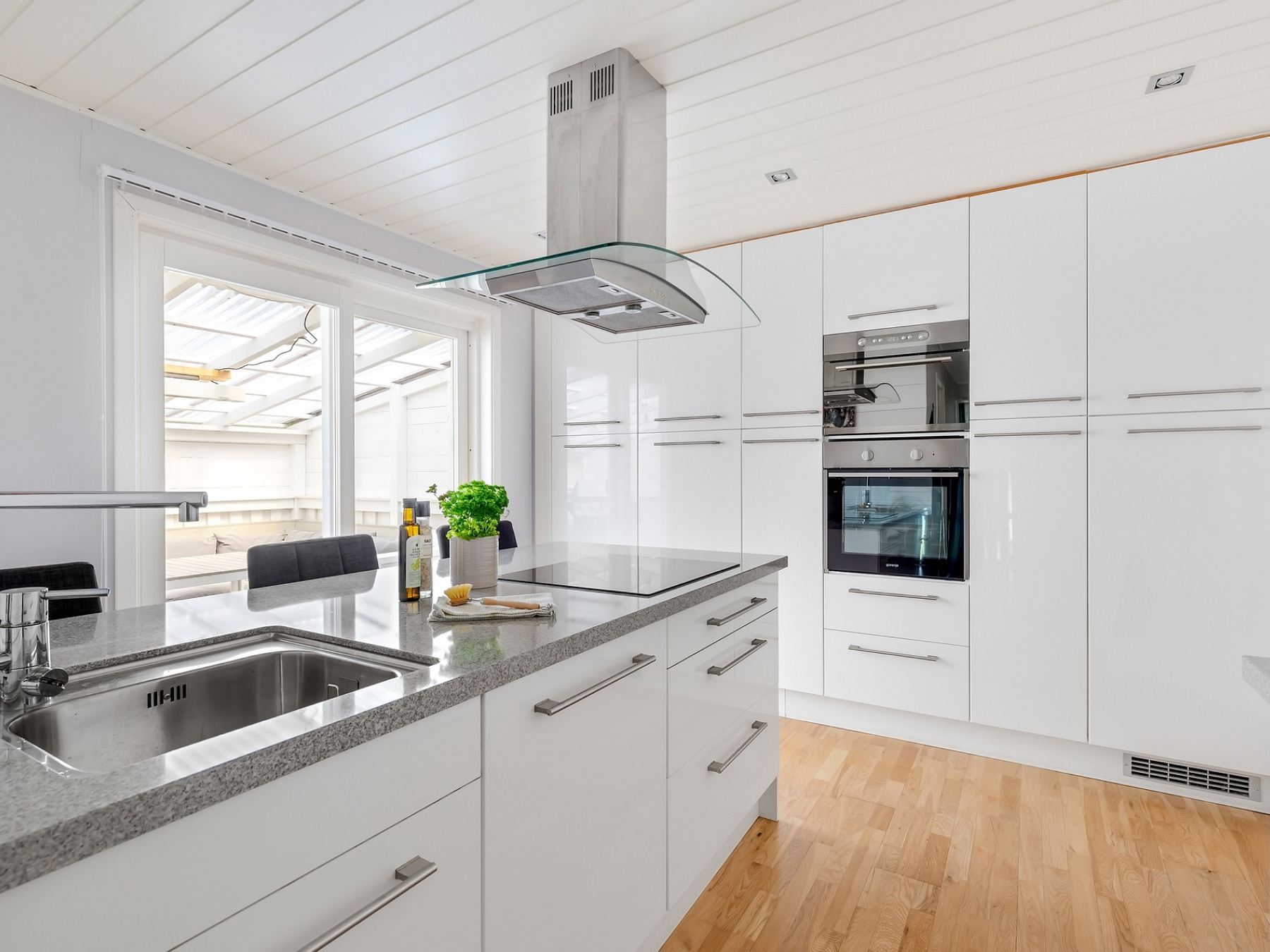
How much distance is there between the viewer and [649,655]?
1485mm

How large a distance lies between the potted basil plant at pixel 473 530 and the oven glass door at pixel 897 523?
5.91 ft

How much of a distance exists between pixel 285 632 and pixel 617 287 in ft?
3.51

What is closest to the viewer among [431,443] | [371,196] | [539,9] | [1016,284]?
[539,9]

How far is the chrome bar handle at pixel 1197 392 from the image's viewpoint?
7.38 ft

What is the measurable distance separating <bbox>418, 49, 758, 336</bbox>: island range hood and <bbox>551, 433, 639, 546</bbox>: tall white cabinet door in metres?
1.59

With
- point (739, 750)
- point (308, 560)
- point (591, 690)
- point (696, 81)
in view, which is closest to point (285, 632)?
point (591, 690)

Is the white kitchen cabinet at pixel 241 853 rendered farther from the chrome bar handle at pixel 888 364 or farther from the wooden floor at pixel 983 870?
the chrome bar handle at pixel 888 364

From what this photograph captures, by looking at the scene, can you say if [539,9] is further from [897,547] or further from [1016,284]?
[897,547]

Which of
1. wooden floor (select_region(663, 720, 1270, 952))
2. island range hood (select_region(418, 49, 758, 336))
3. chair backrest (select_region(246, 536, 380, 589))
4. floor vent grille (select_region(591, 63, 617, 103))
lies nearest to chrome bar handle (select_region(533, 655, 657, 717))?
wooden floor (select_region(663, 720, 1270, 952))

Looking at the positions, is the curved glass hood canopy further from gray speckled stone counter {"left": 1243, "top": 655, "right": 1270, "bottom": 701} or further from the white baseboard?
the white baseboard

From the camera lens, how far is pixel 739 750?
191cm

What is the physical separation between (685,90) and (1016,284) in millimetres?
1511

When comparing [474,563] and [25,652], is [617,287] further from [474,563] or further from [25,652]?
[25,652]

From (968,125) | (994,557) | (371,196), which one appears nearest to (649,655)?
(994,557)
